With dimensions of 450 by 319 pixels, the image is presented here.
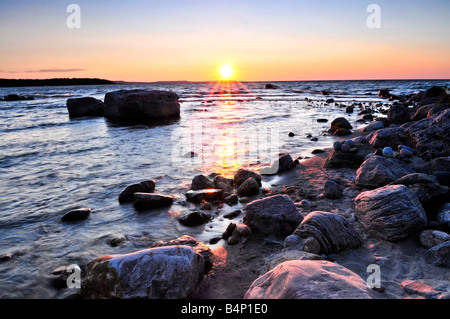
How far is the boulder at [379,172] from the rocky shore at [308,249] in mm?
20

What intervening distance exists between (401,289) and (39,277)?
4279mm

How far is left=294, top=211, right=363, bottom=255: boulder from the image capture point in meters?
3.50

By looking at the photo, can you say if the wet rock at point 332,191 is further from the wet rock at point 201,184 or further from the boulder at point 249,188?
the wet rock at point 201,184

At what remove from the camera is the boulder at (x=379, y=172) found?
5.22m

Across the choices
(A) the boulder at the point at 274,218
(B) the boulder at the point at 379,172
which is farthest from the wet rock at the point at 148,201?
(B) the boulder at the point at 379,172

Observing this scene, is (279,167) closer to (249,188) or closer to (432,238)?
(249,188)

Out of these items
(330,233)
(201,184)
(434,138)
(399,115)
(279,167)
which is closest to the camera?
(330,233)

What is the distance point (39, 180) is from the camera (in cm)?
697

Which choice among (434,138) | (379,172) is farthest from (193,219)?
(434,138)

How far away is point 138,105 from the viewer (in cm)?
1878

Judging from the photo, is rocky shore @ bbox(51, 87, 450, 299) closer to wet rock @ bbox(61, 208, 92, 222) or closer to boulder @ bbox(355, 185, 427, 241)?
boulder @ bbox(355, 185, 427, 241)

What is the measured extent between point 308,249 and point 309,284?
1.26 m
